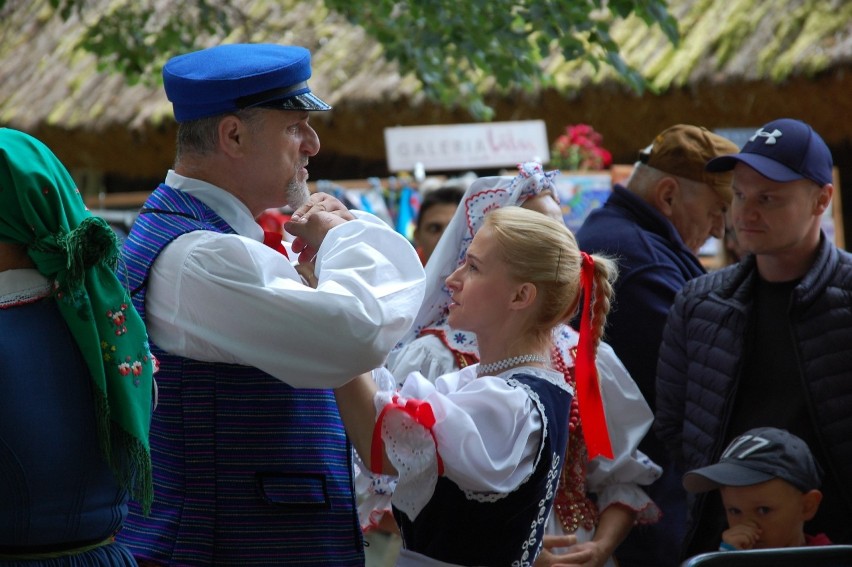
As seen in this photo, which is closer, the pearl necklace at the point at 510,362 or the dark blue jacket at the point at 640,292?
the pearl necklace at the point at 510,362

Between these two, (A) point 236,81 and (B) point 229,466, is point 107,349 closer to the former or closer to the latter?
(B) point 229,466

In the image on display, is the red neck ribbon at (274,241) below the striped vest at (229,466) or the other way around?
the other way around

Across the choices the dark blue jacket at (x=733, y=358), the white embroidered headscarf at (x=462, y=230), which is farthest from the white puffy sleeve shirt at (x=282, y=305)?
the dark blue jacket at (x=733, y=358)

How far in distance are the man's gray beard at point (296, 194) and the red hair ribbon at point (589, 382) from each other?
2.06 feet

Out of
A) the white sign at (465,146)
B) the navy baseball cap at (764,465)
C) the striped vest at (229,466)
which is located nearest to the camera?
the striped vest at (229,466)

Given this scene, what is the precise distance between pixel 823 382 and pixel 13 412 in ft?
7.23

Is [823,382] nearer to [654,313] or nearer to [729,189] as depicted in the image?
[654,313]

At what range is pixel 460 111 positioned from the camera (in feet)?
31.8

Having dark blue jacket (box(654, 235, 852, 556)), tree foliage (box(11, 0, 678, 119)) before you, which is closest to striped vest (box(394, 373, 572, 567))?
dark blue jacket (box(654, 235, 852, 556))

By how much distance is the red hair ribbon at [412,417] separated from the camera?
2.21 metres

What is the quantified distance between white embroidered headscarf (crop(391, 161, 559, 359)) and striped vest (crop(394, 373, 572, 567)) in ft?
2.51

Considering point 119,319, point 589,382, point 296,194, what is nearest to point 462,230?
point 589,382

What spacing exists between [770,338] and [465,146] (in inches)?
174

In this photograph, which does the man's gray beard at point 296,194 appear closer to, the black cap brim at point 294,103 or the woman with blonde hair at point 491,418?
the black cap brim at point 294,103
